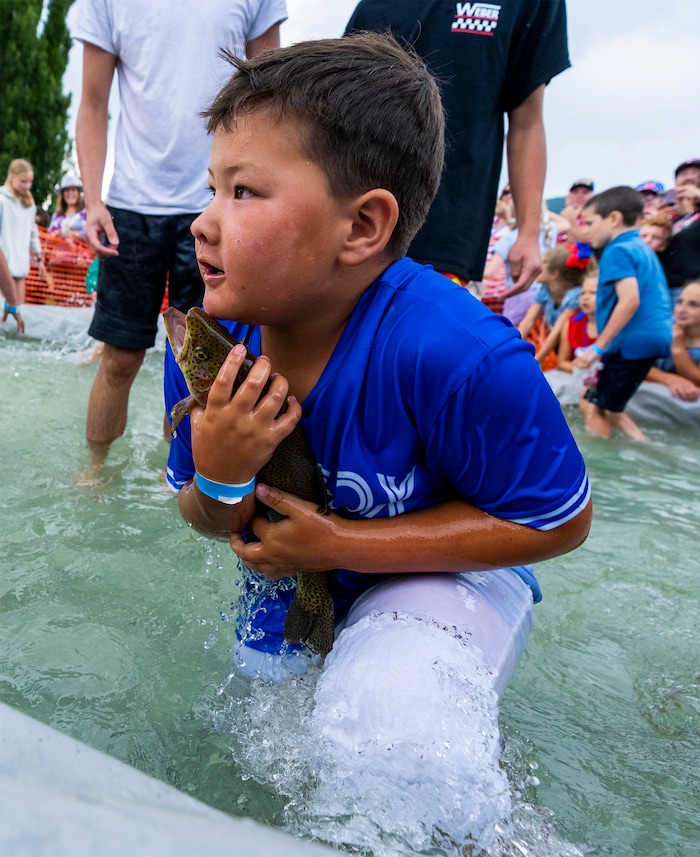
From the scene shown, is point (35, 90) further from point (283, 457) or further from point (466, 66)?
point (283, 457)

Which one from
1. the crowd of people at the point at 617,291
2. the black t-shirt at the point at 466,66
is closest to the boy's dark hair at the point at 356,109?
the black t-shirt at the point at 466,66

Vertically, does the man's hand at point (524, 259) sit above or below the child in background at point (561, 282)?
above

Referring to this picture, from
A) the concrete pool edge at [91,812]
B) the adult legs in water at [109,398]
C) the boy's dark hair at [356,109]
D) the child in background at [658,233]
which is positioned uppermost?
the boy's dark hair at [356,109]

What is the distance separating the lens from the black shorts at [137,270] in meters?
3.33

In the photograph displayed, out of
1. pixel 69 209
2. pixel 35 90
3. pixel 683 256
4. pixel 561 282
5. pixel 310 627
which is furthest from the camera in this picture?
pixel 35 90

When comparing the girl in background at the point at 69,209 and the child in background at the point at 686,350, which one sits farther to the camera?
the girl in background at the point at 69,209

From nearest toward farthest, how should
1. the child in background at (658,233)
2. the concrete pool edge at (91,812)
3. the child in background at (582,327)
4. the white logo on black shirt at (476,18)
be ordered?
the concrete pool edge at (91,812)
the white logo on black shirt at (476,18)
the child in background at (658,233)
the child in background at (582,327)

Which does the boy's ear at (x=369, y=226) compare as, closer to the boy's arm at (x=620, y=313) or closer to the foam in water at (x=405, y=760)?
the foam in water at (x=405, y=760)

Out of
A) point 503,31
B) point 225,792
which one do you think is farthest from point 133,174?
point 225,792

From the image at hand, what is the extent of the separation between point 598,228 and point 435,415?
5.83m

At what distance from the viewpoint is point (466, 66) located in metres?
3.01

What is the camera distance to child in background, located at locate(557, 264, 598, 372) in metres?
7.75

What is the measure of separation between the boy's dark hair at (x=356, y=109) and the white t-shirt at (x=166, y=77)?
174 centimetres

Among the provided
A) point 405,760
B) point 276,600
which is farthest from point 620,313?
point 405,760
